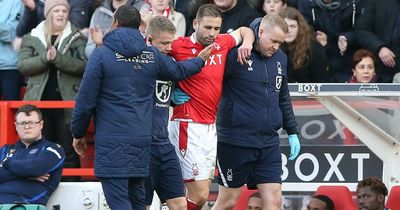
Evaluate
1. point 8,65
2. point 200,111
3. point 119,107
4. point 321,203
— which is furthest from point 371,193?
point 8,65

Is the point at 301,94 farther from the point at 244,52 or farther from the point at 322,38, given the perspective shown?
the point at 244,52

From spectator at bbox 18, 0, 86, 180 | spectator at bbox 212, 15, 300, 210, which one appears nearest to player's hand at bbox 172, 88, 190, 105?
spectator at bbox 212, 15, 300, 210

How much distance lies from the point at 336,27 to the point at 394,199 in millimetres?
2525

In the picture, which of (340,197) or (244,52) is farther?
(340,197)

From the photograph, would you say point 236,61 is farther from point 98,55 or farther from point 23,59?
point 23,59

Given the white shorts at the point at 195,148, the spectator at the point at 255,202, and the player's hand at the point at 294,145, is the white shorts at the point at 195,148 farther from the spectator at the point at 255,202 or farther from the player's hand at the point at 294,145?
the spectator at the point at 255,202

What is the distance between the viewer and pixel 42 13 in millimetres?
14125

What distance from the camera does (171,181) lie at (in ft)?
34.0

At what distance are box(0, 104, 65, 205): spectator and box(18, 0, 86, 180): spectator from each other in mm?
1055

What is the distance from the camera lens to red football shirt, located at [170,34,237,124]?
10.7 metres

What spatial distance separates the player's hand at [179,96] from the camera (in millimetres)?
10688

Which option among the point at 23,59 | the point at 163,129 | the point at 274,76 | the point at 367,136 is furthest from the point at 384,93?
the point at 23,59

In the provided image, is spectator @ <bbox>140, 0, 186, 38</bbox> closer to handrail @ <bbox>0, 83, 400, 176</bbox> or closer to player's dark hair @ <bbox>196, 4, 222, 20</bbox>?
handrail @ <bbox>0, 83, 400, 176</bbox>

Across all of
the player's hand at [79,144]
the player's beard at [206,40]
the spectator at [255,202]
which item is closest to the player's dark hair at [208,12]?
the player's beard at [206,40]
